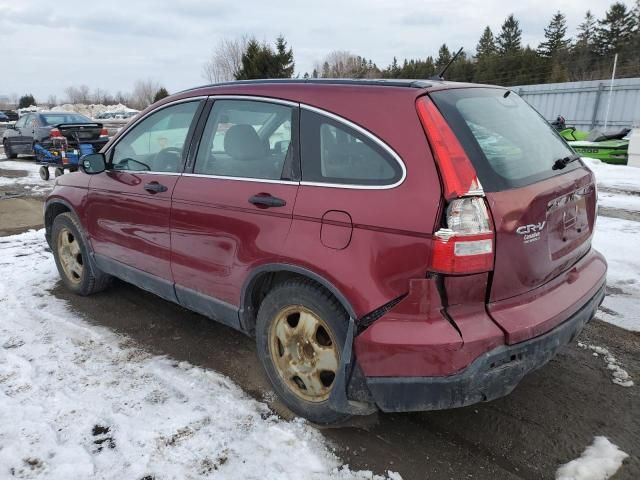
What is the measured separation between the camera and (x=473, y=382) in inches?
85.4

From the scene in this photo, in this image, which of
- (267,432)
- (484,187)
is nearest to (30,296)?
(267,432)

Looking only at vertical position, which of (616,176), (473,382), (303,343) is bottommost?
(616,176)

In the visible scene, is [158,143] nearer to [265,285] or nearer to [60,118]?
[265,285]

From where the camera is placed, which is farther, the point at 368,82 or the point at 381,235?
the point at 368,82

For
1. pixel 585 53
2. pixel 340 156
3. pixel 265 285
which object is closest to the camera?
pixel 340 156

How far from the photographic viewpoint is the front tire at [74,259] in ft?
14.6

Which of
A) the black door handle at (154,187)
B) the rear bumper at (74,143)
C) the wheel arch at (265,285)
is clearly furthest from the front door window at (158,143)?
the rear bumper at (74,143)

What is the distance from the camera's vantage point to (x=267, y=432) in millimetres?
2686

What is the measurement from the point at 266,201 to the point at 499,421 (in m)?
1.78

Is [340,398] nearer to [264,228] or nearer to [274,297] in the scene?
[274,297]

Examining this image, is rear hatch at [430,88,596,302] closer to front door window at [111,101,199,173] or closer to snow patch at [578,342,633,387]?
snow patch at [578,342,633,387]

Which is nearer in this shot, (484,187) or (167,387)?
(484,187)

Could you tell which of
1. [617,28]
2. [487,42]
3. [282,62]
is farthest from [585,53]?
[282,62]

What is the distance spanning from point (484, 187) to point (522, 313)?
0.61 m
